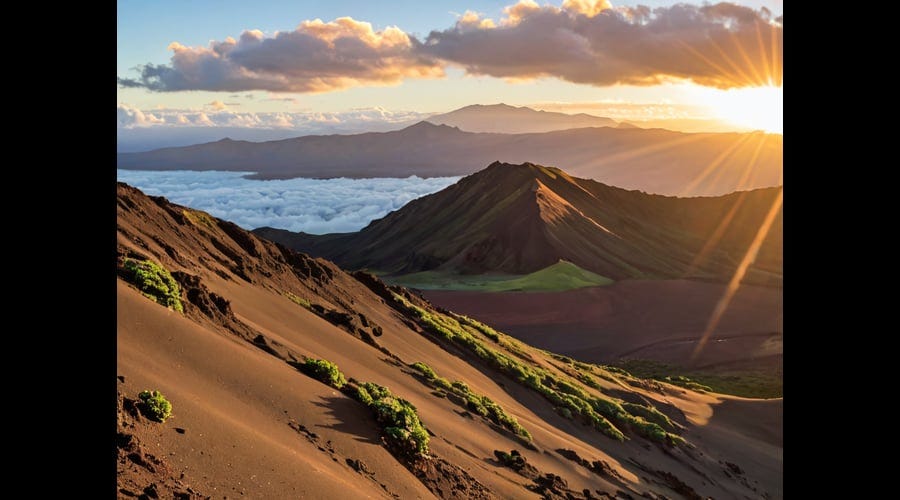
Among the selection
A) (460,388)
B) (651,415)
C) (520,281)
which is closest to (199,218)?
(460,388)

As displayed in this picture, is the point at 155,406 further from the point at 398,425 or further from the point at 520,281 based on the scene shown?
the point at 520,281

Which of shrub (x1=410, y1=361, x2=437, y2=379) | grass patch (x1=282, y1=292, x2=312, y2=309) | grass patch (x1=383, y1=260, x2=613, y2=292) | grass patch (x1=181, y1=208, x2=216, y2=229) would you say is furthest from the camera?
grass patch (x1=383, y1=260, x2=613, y2=292)

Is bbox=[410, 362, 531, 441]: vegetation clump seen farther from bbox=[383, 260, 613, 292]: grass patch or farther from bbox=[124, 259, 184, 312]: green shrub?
bbox=[383, 260, 613, 292]: grass patch

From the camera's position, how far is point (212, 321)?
1262 centimetres

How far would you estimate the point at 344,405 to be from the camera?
11312mm

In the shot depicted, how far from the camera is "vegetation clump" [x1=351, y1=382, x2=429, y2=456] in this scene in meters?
11.0

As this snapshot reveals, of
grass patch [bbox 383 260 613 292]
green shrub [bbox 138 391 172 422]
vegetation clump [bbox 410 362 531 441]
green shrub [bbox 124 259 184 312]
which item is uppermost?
green shrub [bbox 124 259 184 312]

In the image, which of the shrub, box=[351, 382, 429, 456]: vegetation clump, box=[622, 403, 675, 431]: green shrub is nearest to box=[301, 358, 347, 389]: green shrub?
box=[351, 382, 429, 456]: vegetation clump

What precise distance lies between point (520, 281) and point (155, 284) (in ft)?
212

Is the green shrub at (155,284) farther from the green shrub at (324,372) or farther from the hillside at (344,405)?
the green shrub at (324,372)

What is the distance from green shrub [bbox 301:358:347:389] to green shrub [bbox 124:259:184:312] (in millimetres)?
2238

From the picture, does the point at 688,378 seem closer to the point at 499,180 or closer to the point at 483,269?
the point at 483,269
